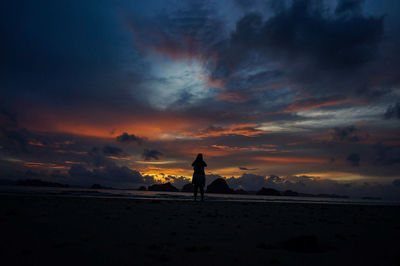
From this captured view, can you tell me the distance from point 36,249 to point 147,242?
1.91 metres

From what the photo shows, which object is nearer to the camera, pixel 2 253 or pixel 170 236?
pixel 2 253

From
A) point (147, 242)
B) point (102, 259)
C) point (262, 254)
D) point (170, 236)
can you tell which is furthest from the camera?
point (170, 236)

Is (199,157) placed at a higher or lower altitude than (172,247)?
higher

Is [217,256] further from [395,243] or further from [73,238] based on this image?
[395,243]

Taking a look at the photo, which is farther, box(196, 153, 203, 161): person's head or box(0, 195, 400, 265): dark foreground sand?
box(196, 153, 203, 161): person's head

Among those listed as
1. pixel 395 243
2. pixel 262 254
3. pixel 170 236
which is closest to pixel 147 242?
pixel 170 236

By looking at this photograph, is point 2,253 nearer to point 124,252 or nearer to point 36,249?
point 36,249

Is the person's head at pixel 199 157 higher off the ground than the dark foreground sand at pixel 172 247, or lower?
higher

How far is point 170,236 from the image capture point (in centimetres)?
569

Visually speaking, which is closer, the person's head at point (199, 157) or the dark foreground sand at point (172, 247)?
the dark foreground sand at point (172, 247)

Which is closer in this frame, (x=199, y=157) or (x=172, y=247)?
(x=172, y=247)

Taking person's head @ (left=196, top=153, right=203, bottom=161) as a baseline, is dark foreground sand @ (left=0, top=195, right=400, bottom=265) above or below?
below

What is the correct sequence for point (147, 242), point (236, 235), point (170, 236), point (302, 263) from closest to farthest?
point (302, 263) < point (147, 242) < point (170, 236) < point (236, 235)

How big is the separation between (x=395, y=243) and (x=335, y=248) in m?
1.86
